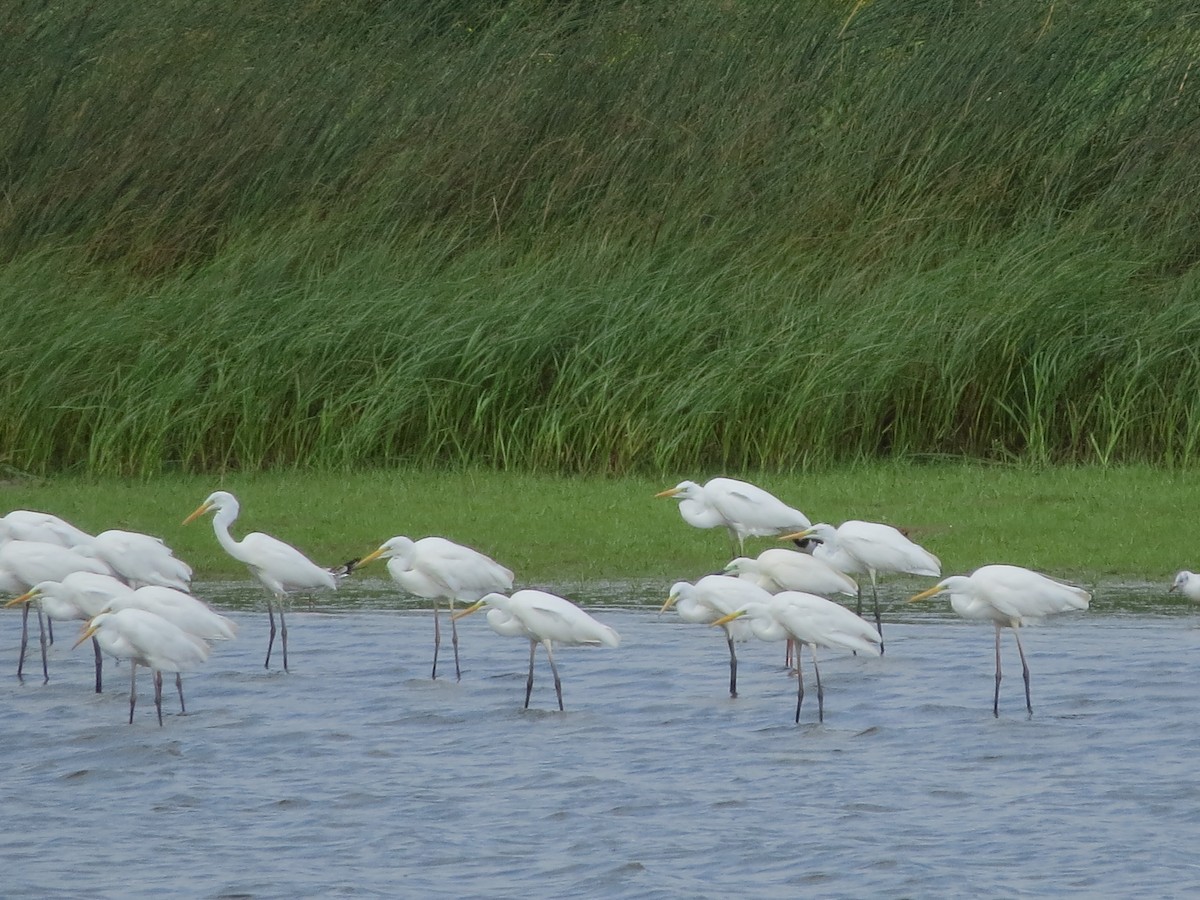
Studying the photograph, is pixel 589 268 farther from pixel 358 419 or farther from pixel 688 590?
pixel 688 590

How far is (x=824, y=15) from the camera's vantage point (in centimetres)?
1553

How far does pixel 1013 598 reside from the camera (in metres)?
7.77

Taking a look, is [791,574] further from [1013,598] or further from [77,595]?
[77,595]

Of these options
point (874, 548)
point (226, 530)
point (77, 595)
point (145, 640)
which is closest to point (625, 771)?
point (145, 640)

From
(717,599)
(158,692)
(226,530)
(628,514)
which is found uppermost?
(628,514)

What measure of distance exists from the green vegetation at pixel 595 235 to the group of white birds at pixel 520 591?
2898 millimetres

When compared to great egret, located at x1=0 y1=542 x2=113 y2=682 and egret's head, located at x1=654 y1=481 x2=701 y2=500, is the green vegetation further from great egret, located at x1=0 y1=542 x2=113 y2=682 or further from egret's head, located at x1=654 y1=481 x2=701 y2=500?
great egret, located at x1=0 y1=542 x2=113 y2=682

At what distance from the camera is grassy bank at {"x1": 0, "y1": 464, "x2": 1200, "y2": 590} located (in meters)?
10.4

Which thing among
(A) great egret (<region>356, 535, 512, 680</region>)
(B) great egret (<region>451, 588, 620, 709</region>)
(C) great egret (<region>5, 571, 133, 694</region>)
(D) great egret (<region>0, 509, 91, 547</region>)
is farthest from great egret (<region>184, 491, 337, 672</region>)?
(B) great egret (<region>451, 588, 620, 709</region>)

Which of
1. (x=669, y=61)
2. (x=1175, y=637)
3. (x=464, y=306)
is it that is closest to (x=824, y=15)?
(x=669, y=61)

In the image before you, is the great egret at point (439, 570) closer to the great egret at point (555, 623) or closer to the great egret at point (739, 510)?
the great egret at point (555, 623)

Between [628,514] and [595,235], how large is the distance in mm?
3392

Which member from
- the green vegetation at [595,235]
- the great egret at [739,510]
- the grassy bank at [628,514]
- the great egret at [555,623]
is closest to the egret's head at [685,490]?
the great egret at [739,510]

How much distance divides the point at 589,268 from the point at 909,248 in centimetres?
213
